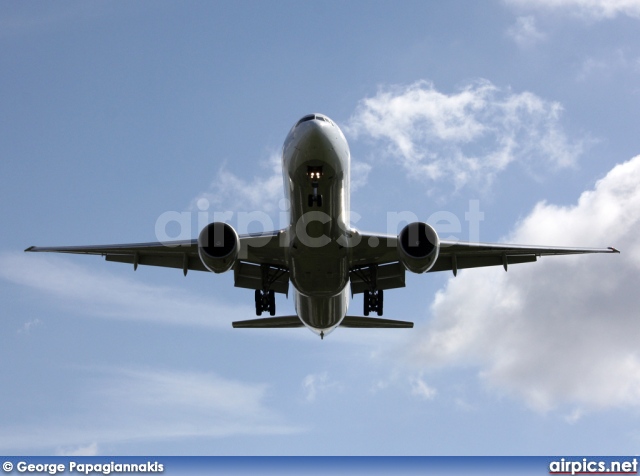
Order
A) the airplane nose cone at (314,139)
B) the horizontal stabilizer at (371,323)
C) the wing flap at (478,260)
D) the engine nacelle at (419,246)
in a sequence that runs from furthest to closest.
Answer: the horizontal stabilizer at (371,323) < the wing flap at (478,260) < the engine nacelle at (419,246) < the airplane nose cone at (314,139)

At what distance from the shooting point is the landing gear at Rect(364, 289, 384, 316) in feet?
92.4

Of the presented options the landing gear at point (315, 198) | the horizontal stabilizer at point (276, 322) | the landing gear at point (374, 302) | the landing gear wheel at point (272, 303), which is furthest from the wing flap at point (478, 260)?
the landing gear at point (315, 198)

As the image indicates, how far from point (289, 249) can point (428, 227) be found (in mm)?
4167

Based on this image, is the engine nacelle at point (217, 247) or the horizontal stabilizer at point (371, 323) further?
the horizontal stabilizer at point (371, 323)

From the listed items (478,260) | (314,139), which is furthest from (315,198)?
(478,260)

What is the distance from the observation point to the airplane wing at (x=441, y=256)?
24219 millimetres

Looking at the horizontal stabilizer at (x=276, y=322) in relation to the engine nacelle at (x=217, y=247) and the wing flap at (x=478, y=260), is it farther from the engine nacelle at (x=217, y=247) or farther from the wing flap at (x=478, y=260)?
the engine nacelle at (x=217, y=247)

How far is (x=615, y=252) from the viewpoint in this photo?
24922 millimetres

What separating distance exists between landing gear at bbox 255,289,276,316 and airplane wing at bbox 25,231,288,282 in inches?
37.3

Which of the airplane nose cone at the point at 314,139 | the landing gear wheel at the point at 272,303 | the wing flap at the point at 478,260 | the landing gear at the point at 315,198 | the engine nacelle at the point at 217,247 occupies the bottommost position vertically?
the engine nacelle at the point at 217,247

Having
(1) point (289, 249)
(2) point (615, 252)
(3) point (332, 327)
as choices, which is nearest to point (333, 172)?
(1) point (289, 249)

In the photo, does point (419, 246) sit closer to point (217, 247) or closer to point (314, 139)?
point (314, 139)

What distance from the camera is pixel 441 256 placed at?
1058 inches

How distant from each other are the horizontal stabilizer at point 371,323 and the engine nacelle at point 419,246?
20.2 ft
